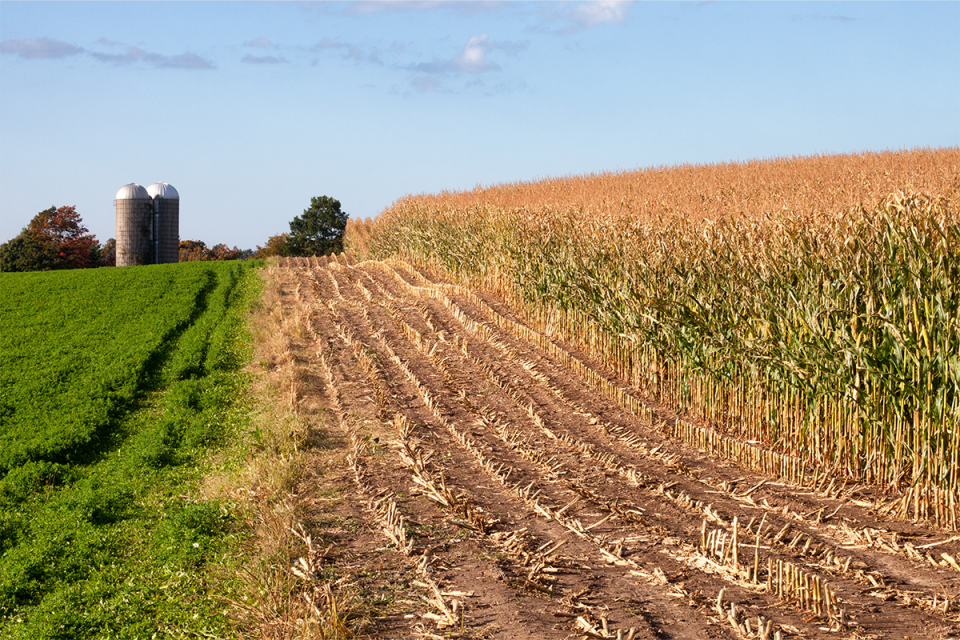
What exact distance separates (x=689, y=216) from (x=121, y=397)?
424 inches

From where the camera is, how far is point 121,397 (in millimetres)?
14141

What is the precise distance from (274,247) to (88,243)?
544 inches

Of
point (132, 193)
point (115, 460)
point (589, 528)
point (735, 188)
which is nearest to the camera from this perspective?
point (589, 528)

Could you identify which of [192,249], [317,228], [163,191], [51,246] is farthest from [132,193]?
[192,249]

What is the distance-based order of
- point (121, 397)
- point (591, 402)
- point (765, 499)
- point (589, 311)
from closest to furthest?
point (765, 499), point (591, 402), point (589, 311), point (121, 397)

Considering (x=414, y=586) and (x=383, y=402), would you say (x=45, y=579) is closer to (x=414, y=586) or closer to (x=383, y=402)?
(x=414, y=586)

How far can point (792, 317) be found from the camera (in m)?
8.95

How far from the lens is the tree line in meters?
46.9

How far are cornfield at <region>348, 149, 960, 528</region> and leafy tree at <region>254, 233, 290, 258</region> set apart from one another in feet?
151

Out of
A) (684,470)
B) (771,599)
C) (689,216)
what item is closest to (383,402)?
(684,470)

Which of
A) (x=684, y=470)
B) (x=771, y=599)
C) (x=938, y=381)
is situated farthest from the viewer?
(x=684, y=470)

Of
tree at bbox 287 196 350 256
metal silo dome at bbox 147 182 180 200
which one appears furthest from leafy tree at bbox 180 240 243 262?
metal silo dome at bbox 147 182 180 200

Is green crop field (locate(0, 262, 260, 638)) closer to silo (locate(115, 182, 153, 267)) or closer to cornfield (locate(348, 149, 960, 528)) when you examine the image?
cornfield (locate(348, 149, 960, 528))

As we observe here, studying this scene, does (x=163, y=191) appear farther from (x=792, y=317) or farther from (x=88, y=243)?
(x=792, y=317)
